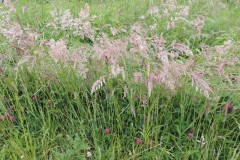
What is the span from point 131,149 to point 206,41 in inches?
80.9

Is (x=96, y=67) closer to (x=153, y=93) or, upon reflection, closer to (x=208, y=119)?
(x=153, y=93)

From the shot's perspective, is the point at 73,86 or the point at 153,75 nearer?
the point at 153,75

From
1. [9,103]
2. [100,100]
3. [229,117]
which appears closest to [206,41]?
[229,117]

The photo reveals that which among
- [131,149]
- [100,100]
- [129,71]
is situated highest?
[129,71]

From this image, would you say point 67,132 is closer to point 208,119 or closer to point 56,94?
point 56,94

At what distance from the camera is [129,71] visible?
2033 mm

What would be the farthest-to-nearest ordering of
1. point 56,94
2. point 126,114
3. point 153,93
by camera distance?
point 56,94, point 126,114, point 153,93

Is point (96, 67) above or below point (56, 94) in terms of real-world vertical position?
above

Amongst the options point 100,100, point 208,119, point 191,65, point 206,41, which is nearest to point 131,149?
point 100,100

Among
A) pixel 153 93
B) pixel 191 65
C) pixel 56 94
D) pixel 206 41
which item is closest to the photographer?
pixel 191 65

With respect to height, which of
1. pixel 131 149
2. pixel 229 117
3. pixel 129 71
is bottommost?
pixel 131 149

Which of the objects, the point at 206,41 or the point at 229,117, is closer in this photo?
the point at 229,117

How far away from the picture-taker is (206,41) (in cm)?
Result: 346

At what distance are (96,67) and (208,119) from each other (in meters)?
0.83
